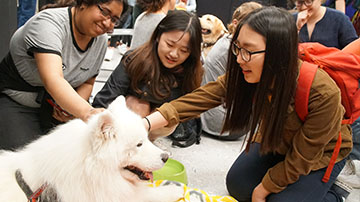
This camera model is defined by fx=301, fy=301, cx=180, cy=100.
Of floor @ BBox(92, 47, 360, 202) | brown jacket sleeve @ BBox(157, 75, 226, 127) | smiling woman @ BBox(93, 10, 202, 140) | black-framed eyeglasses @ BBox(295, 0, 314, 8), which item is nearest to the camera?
brown jacket sleeve @ BBox(157, 75, 226, 127)

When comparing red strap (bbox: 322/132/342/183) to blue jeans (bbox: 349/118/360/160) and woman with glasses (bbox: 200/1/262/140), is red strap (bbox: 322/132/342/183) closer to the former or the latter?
blue jeans (bbox: 349/118/360/160)

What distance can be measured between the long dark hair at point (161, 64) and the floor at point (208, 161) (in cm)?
62

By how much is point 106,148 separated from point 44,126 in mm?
1062

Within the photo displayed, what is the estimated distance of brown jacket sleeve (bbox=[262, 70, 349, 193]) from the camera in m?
1.41

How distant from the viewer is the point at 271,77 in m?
1.41

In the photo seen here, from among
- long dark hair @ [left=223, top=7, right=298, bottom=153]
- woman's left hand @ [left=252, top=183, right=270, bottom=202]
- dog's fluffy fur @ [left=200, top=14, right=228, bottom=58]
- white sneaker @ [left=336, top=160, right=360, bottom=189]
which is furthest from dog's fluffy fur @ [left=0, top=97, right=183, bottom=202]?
dog's fluffy fur @ [left=200, top=14, right=228, bottom=58]

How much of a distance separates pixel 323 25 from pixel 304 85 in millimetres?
1805

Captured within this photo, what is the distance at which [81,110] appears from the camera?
1.46m

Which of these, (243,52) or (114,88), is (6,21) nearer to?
(114,88)

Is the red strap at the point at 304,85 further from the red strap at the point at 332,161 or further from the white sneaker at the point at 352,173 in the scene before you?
the white sneaker at the point at 352,173

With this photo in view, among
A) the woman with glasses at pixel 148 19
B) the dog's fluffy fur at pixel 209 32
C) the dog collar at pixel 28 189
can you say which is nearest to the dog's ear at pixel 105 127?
the dog collar at pixel 28 189

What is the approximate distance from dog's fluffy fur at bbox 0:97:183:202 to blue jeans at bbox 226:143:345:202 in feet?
2.81

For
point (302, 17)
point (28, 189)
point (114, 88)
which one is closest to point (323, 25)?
point (302, 17)

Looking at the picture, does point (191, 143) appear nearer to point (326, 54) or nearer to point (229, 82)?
point (229, 82)
